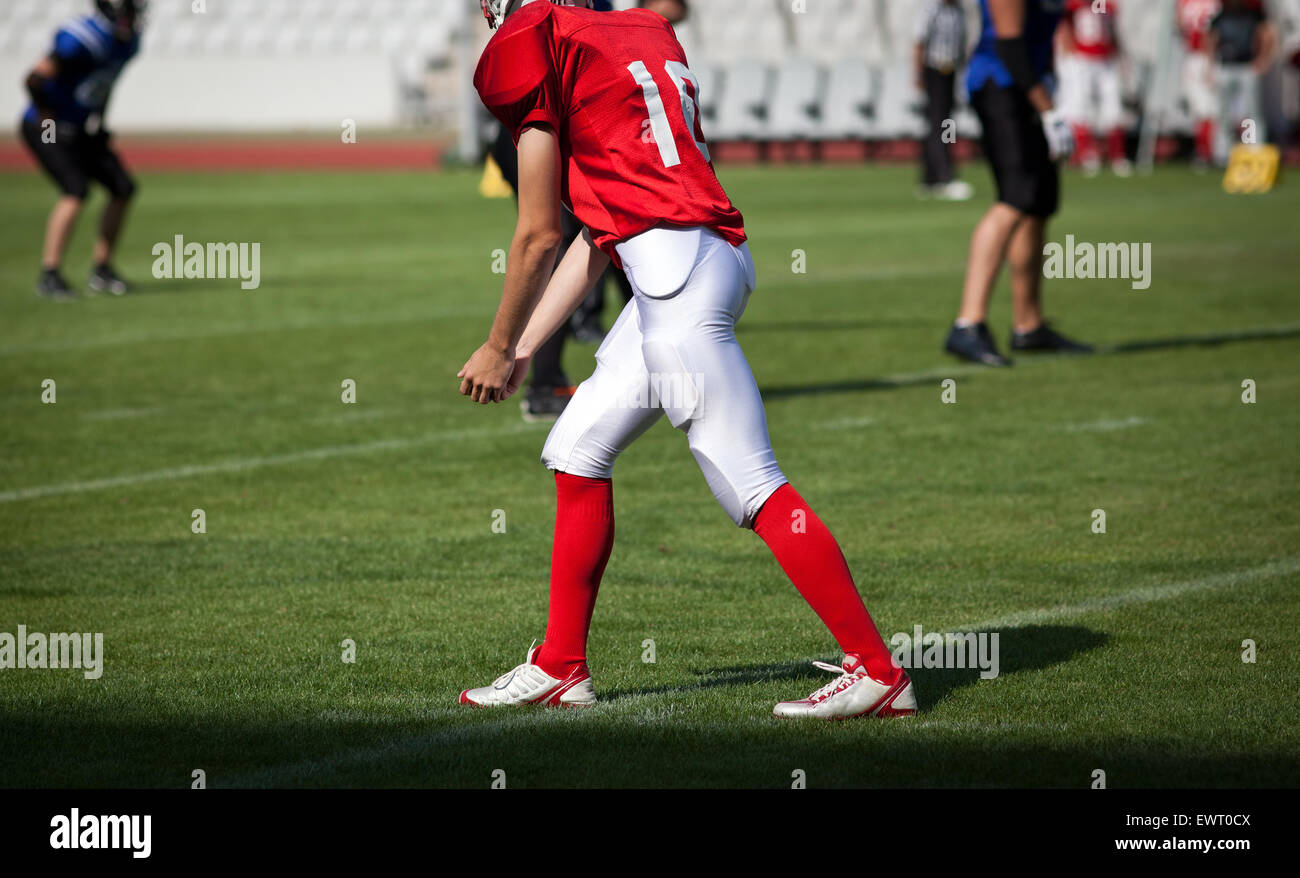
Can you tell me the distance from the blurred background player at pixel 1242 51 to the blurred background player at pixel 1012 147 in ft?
50.1

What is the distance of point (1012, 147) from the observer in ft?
30.5

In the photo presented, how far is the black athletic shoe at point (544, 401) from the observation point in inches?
322

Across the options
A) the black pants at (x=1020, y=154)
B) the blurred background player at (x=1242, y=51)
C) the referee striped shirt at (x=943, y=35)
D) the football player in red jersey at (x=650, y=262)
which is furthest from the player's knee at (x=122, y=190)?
the blurred background player at (x=1242, y=51)

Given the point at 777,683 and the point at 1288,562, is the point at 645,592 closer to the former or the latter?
the point at 777,683

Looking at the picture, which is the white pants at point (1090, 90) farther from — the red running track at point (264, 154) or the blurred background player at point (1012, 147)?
the blurred background player at point (1012, 147)

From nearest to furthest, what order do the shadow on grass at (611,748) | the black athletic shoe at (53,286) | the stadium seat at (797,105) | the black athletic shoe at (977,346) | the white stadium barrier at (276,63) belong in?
the shadow on grass at (611,748) → the black athletic shoe at (977,346) → the black athletic shoe at (53,286) → the stadium seat at (797,105) → the white stadium barrier at (276,63)

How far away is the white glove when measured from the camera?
29.3 ft

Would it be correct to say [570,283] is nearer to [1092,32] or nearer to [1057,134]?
[1057,134]

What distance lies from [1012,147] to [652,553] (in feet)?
14.6

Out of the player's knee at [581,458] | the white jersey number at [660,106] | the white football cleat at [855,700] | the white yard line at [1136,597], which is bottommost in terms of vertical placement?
the white football cleat at [855,700]

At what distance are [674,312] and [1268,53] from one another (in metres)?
21.8
